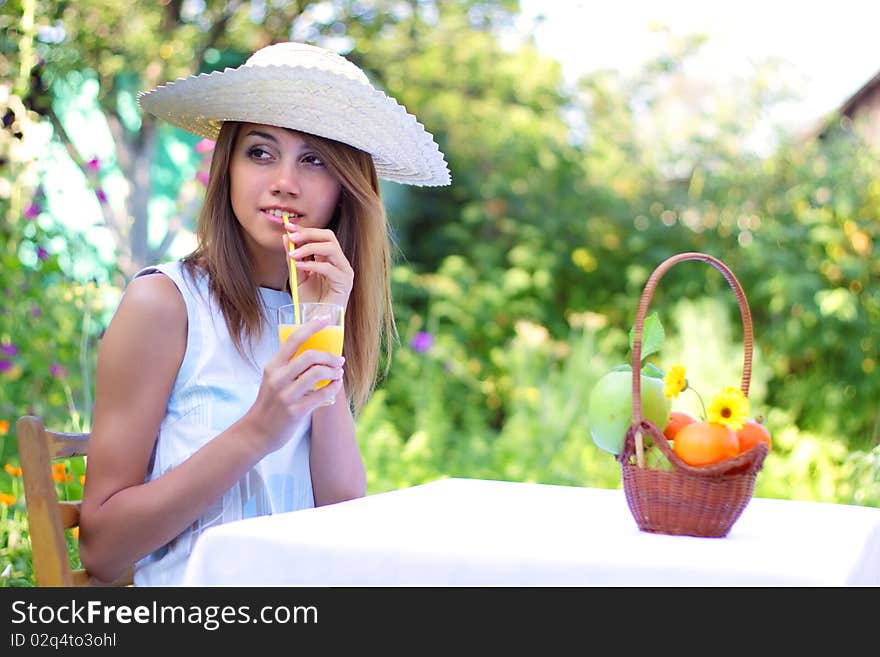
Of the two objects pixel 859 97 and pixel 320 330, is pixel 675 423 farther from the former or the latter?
pixel 859 97

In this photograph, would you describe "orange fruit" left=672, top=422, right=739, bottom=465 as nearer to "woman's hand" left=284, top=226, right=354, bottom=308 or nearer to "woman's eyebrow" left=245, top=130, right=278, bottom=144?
"woman's hand" left=284, top=226, right=354, bottom=308

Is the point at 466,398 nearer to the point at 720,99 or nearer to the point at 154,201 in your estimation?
the point at 154,201

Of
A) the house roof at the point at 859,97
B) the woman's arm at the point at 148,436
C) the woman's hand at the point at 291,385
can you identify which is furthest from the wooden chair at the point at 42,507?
the house roof at the point at 859,97

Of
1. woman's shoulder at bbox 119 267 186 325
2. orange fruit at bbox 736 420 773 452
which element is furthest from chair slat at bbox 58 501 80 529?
orange fruit at bbox 736 420 773 452

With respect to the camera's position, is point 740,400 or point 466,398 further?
point 466,398

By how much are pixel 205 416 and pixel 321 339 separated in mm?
389

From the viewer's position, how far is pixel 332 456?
6.64ft

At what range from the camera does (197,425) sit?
1.84 m

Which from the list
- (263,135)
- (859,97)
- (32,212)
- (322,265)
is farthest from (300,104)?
(859,97)

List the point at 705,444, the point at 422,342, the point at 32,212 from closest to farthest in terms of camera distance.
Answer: the point at 705,444 → the point at 32,212 → the point at 422,342

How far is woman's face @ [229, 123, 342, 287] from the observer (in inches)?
75.4

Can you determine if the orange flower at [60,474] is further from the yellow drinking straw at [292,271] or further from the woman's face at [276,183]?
the yellow drinking straw at [292,271]
